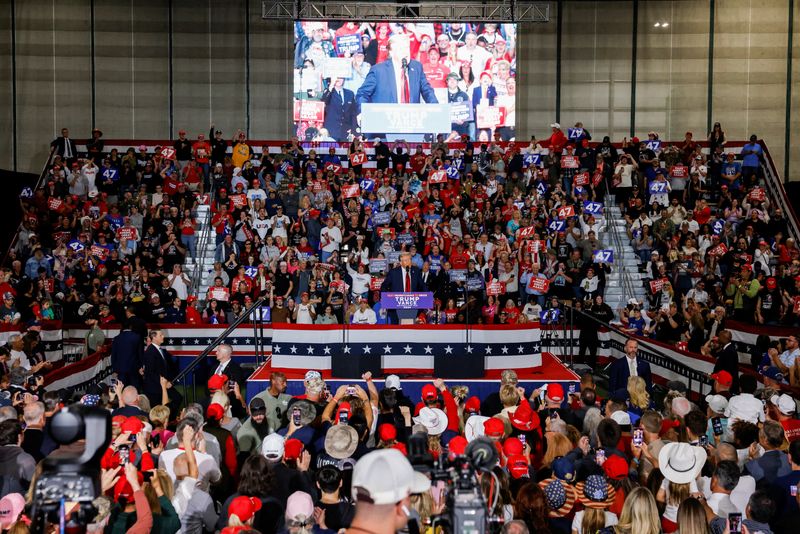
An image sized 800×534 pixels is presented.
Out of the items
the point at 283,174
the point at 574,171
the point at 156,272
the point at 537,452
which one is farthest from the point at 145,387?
the point at 574,171

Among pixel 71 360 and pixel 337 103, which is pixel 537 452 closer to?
pixel 71 360

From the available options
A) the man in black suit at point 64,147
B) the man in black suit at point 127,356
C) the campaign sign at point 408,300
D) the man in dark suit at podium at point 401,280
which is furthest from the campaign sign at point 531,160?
the man in black suit at point 127,356

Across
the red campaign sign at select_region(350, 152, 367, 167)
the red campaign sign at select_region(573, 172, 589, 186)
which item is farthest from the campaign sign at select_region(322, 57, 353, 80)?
the red campaign sign at select_region(573, 172, 589, 186)

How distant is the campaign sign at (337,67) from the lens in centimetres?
3070

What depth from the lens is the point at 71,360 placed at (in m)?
19.5

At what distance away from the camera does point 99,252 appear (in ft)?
74.0

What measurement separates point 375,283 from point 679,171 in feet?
33.8

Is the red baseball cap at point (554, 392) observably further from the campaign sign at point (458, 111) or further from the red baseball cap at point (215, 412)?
the campaign sign at point (458, 111)

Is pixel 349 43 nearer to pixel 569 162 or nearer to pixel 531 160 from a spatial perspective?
pixel 531 160

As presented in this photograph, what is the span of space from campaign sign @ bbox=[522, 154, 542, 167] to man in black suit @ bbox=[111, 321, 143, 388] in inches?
591

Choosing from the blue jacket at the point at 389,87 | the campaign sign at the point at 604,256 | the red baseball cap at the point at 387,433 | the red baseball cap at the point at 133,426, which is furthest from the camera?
the blue jacket at the point at 389,87

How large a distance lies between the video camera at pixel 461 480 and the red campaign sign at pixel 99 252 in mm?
19273

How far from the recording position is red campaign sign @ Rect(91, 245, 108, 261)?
22.5m

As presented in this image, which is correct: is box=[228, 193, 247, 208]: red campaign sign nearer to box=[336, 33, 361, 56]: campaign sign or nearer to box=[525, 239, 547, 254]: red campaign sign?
box=[525, 239, 547, 254]: red campaign sign
